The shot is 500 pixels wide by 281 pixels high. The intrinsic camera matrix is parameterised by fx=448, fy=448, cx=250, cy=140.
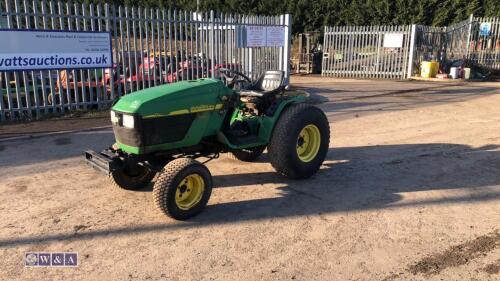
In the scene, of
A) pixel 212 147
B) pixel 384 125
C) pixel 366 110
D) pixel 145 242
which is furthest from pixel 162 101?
pixel 366 110

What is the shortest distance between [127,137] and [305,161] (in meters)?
2.15

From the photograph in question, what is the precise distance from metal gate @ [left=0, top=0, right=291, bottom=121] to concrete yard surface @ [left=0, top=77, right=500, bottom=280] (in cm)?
234

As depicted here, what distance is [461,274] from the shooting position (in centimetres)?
328

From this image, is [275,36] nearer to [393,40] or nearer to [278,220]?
[393,40]

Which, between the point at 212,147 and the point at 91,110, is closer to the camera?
the point at 212,147

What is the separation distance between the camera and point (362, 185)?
16.8 feet

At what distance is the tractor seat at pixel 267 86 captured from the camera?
5.25 metres

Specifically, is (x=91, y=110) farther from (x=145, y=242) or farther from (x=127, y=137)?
(x=145, y=242)

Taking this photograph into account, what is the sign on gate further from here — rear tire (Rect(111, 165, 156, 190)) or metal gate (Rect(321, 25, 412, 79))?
rear tire (Rect(111, 165, 156, 190))

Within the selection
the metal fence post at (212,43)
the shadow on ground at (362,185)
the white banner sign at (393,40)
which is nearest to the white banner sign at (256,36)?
the metal fence post at (212,43)

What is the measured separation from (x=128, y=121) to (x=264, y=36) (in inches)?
369

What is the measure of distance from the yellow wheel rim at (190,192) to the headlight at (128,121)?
2.33 ft

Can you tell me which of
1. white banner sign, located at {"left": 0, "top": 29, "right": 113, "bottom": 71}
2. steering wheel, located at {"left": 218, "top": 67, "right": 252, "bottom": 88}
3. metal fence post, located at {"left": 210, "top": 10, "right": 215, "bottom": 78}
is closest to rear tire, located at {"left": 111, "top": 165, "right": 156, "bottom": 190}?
steering wheel, located at {"left": 218, "top": 67, "right": 252, "bottom": 88}

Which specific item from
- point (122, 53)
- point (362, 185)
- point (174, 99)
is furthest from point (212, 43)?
point (174, 99)
